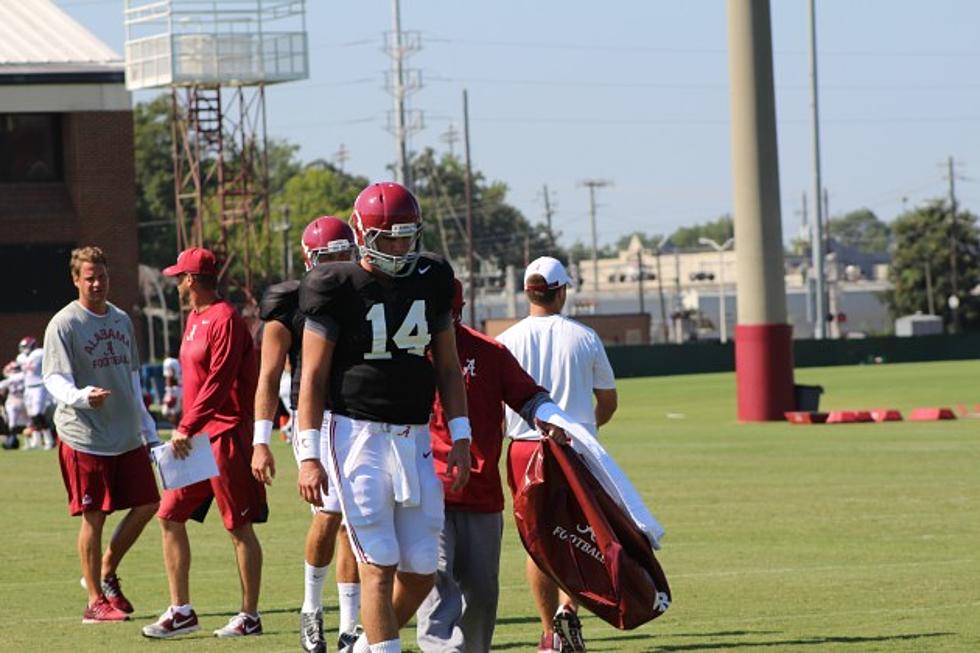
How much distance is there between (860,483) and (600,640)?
12.0 m

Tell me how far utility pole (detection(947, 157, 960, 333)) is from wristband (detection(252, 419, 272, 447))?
115282mm

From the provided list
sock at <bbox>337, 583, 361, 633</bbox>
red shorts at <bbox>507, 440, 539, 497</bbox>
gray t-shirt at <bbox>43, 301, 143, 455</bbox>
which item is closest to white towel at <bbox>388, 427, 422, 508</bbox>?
red shorts at <bbox>507, 440, 539, 497</bbox>

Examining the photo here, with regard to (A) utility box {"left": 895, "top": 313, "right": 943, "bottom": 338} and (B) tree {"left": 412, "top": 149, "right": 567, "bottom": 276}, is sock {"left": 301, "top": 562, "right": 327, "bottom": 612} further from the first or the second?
(B) tree {"left": 412, "top": 149, "right": 567, "bottom": 276}

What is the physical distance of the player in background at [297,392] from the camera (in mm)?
10297

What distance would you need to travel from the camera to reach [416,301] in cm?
881

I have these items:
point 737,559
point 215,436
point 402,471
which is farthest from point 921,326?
point 402,471

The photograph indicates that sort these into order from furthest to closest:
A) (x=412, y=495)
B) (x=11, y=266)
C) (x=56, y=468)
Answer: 1. (x=11, y=266)
2. (x=56, y=468)
3. (x=412, y=495)

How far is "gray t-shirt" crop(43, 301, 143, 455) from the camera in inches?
506

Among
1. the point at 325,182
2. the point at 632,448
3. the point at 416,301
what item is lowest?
the point at 632,448

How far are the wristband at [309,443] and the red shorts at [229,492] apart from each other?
3.34 meters

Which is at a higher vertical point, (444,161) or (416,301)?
(444,161)

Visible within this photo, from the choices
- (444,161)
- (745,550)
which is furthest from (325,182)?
(745,550)

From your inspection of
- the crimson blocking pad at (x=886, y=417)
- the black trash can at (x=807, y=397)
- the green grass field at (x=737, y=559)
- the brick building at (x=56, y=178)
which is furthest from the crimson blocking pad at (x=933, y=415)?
the brick building at (x=56, y=178)

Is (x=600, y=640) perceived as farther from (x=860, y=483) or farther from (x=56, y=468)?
(x=56, y=468)
